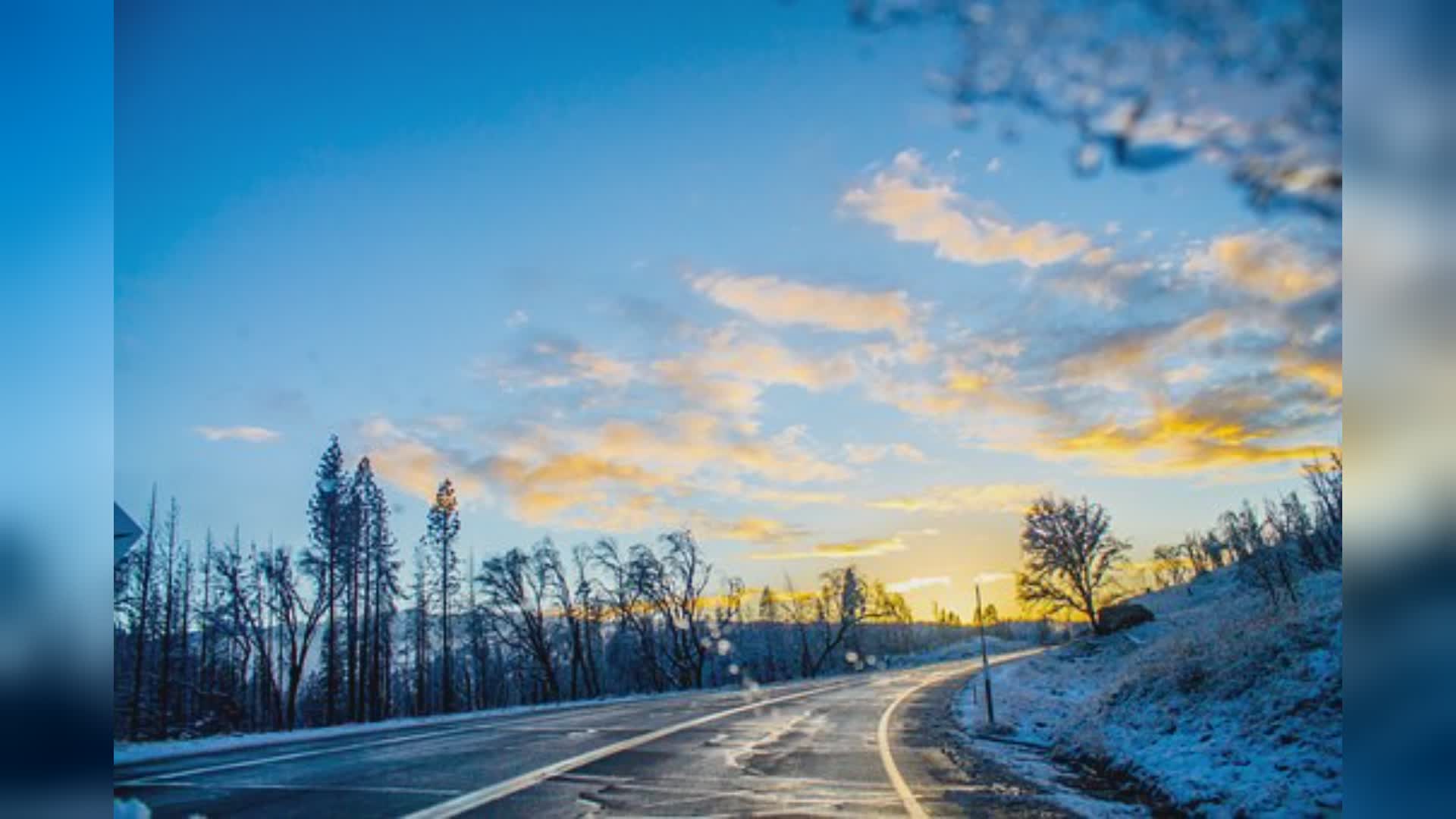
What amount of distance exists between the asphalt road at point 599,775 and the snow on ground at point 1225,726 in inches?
60.4

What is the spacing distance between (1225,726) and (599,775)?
8559 millimetres

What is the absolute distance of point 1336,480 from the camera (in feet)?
82.5

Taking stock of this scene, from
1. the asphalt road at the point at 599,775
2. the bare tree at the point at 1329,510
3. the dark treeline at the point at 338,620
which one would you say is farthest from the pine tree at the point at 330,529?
the bare tree at the point at 1329,510

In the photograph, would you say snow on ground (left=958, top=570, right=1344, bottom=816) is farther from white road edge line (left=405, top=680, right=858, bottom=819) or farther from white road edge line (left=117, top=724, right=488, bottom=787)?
white road edge line (left=117, top=724, right=488, bottom=787)

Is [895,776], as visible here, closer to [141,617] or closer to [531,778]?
[531,778]

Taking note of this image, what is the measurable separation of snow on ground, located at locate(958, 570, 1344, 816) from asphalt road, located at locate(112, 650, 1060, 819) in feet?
5.03

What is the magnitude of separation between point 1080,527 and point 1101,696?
3151 cm

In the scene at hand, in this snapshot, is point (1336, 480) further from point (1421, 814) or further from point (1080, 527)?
point (1421, 814)

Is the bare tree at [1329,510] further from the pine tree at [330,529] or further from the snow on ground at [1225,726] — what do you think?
the pine tree at [330,529]

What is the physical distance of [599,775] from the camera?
32.8 ft

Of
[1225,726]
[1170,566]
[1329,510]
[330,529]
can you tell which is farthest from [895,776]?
[1170,566]

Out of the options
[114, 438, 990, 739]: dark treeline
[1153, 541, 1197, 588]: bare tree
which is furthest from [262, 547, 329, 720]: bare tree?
[1153, 541, 1197, 588]: bare tree

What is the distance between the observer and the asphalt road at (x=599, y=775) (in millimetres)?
7680

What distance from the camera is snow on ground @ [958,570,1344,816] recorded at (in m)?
7.55
